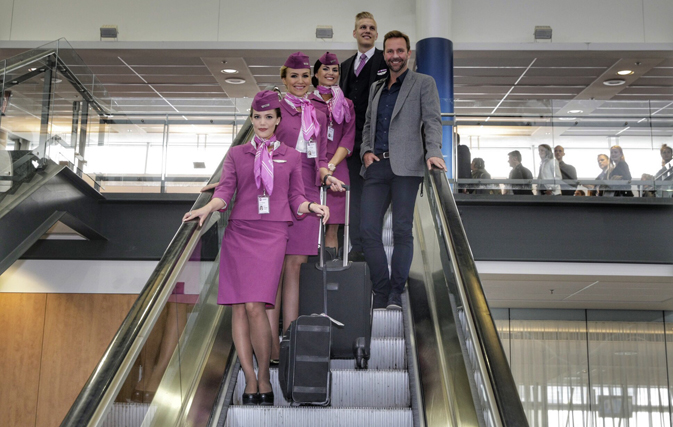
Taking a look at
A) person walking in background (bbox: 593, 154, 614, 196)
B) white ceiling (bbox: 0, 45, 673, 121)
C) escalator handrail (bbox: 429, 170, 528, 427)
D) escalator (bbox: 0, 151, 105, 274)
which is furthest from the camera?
white ceiling (bbox: 0, 45, 673, 121)

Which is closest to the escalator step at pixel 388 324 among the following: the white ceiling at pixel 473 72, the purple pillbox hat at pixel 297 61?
the purple pillbox hat at pixel 297 61

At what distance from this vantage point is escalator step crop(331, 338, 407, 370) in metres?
4.18

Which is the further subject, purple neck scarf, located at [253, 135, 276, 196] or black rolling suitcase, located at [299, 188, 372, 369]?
black rolling suitcase, located at [299, 188, 372, 369]

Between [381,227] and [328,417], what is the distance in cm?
140

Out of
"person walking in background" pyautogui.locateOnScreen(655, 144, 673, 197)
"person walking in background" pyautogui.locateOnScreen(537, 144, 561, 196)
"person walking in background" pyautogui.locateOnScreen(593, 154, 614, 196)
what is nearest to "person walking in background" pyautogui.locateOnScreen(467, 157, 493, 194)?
"person walking in background" pyautogui.locateOnScreen(537, 144, 561, 196)

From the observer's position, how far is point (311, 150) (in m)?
4.39

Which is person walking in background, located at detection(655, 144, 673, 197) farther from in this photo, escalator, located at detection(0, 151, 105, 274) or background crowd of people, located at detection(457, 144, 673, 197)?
escalator, located at detection(0, 151, 105, 274)

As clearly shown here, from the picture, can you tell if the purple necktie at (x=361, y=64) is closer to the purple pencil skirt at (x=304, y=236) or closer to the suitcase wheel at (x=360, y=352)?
the purple pencil skirt at (x=304, y=236)

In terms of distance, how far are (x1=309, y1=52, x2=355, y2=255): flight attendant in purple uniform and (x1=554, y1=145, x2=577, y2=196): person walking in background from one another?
11.8ft

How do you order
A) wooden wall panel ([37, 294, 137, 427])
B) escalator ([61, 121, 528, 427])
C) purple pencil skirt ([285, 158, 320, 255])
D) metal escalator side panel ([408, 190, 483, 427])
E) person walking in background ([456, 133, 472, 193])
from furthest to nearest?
wooden wall panel ([37, 294, 137, 427]), person walking in background ([456, 133, 472, 193]), purple pencil skirt ([285, 158, 320, 255]), metal escalator side panel ([408, 190, 483, 427]), escalator ([61, 121, 528, 427])

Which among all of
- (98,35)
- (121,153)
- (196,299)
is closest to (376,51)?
(196,299)

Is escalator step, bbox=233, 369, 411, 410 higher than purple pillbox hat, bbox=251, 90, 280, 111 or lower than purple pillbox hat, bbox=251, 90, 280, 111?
lower

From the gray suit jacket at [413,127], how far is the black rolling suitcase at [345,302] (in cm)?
83

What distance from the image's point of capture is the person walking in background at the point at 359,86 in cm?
513
